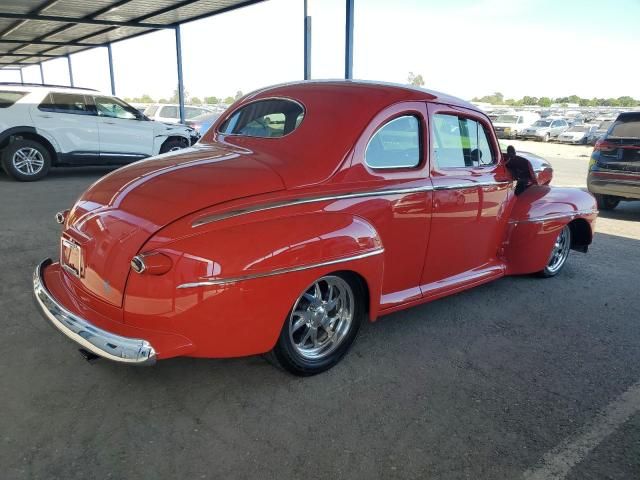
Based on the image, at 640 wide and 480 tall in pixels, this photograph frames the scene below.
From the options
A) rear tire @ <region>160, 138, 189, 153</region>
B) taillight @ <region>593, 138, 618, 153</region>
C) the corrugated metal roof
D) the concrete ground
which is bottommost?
the concrete ground

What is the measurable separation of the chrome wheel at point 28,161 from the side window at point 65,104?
2.94ft

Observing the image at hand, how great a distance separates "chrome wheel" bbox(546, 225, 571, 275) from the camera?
5219mm

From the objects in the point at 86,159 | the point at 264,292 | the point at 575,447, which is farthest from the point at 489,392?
the point at 86,159

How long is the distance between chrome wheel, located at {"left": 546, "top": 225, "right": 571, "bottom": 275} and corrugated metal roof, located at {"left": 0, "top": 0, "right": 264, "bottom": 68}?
9.20 m

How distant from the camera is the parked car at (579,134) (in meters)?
28.0

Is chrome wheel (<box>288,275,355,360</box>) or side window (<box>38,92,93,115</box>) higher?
side window (<box>38,92,93,115</box>)

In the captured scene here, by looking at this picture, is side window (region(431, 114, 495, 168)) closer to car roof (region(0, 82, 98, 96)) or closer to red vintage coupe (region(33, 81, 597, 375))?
red vintage coupe (region(33, 81, 597, 375))

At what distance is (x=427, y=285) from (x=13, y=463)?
2.82 metres

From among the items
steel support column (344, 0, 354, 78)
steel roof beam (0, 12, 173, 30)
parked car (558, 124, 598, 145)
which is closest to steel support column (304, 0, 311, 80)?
steel support column (344, 0, 354, 78)

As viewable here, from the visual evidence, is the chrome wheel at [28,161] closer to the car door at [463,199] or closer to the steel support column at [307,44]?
the steel support column at [307,44]

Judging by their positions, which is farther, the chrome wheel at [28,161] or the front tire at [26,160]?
the chrome wheel at [28,161]

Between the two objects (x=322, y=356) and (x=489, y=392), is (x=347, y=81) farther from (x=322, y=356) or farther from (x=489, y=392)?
(x=489, y=392)

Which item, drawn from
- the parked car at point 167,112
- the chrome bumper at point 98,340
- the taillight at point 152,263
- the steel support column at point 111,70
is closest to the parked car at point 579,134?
the parked car at point 167,112

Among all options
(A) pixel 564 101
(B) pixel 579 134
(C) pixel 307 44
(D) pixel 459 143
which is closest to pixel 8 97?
Result: (C) pixel 307 44
